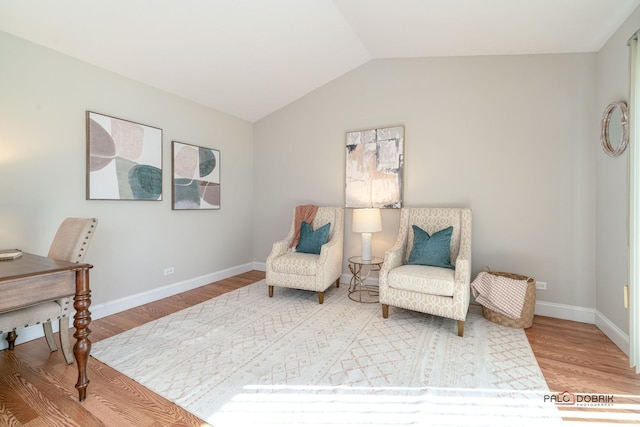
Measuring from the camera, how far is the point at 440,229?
10.6ft

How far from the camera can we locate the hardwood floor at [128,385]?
1573mm

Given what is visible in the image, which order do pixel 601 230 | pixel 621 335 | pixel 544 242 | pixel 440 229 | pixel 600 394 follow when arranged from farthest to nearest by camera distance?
1. pixel 440 229
2. pixel 544 242
3. pixel 601 230
4. pixel 621 335
5. pixel 600 394

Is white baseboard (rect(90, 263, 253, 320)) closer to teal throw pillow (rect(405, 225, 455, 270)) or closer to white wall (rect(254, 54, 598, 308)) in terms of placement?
white wall (rect(254, 54, 598, 308))

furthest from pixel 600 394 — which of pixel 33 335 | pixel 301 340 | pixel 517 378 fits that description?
pixel 33 335

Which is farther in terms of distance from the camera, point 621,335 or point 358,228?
point 358,228

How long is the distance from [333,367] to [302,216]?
2.33 m

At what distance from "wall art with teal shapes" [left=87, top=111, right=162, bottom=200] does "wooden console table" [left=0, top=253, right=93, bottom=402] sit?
4.11 feet

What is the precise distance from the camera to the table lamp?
335 cm

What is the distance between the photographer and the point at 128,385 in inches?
72.5

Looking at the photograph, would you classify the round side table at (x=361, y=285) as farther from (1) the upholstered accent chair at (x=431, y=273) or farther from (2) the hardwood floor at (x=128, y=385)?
(2) the hardwood floor at (x=128, y=385)

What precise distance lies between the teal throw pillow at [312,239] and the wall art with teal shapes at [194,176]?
1435mm

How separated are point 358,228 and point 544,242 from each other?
194cm

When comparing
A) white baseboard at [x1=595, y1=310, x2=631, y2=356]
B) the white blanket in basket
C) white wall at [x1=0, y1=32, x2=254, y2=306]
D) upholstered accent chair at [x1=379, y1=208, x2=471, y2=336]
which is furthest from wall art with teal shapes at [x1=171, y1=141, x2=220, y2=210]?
white baseboard at [x1=595, y1=310, x2=631, y2=356]

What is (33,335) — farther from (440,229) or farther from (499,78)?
(499,78)
